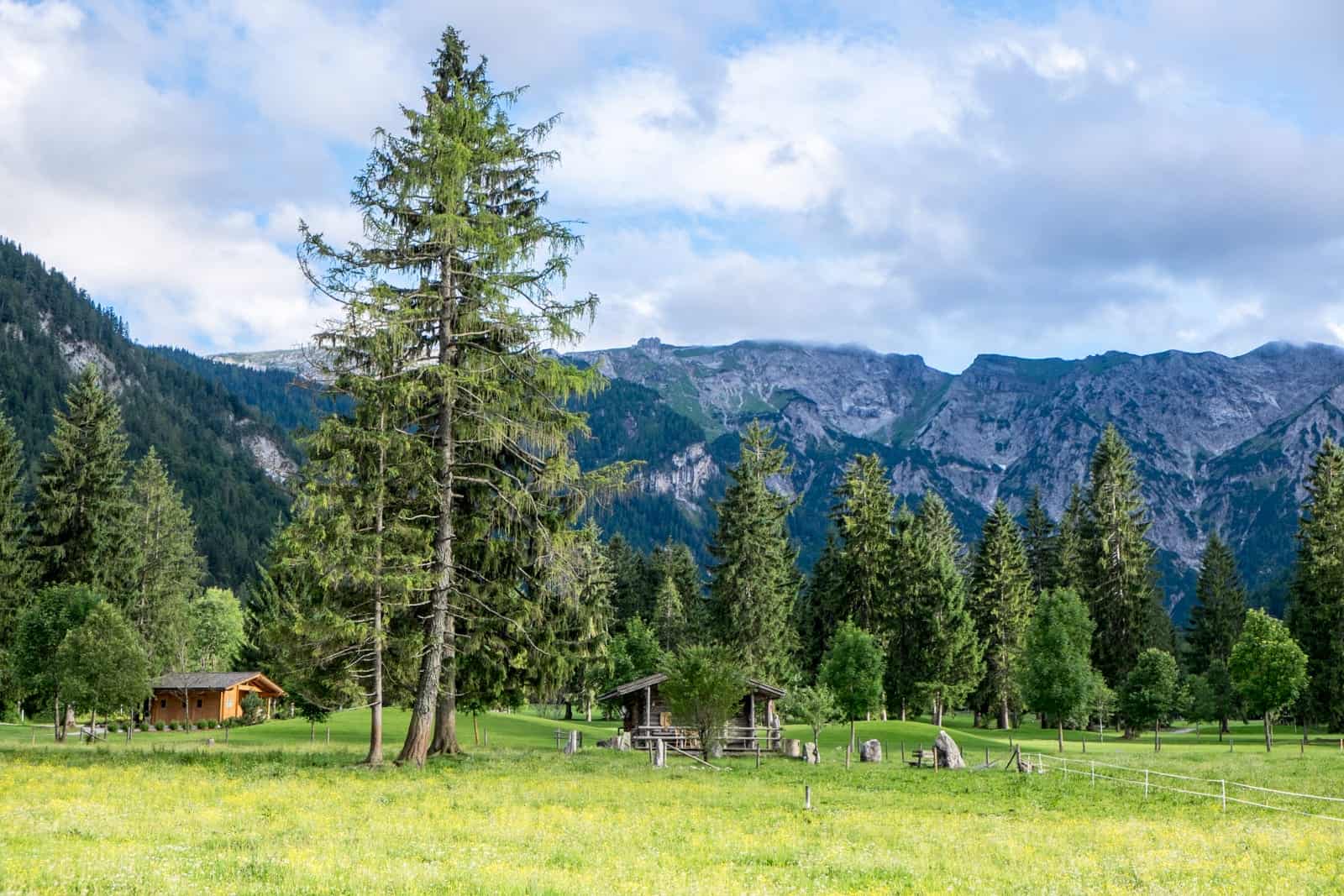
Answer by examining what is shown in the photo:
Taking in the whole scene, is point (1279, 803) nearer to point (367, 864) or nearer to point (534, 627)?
point (534, 627)

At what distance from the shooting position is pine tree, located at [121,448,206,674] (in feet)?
218

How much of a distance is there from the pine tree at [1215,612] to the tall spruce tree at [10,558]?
83.7 m

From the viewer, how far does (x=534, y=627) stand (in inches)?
1305

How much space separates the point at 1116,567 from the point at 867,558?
22.1 m

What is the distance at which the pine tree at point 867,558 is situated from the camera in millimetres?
67125

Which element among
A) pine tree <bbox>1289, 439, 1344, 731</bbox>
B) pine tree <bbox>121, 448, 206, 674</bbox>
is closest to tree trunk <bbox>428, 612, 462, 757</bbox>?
pine tree <bbox>121, 448, 206, 674</bbox>

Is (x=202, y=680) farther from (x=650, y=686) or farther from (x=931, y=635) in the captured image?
(x=931, y=635)

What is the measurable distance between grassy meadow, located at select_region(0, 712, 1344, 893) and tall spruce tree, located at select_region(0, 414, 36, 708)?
1068 inches

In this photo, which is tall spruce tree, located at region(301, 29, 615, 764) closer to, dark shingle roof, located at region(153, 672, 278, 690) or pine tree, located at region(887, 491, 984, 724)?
pine tree, located at region(887, 491, 984, 724)

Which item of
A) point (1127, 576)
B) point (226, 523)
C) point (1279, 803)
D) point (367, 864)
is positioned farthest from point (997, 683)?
point (226, 523)

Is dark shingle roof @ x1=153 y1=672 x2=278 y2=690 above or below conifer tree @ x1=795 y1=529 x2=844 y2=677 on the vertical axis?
below

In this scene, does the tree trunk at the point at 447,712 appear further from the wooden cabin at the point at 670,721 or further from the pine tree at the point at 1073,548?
the pine tree at the point at 1073,548

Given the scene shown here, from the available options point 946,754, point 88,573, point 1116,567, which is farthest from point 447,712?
point 1116,567

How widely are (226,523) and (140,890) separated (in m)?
192
